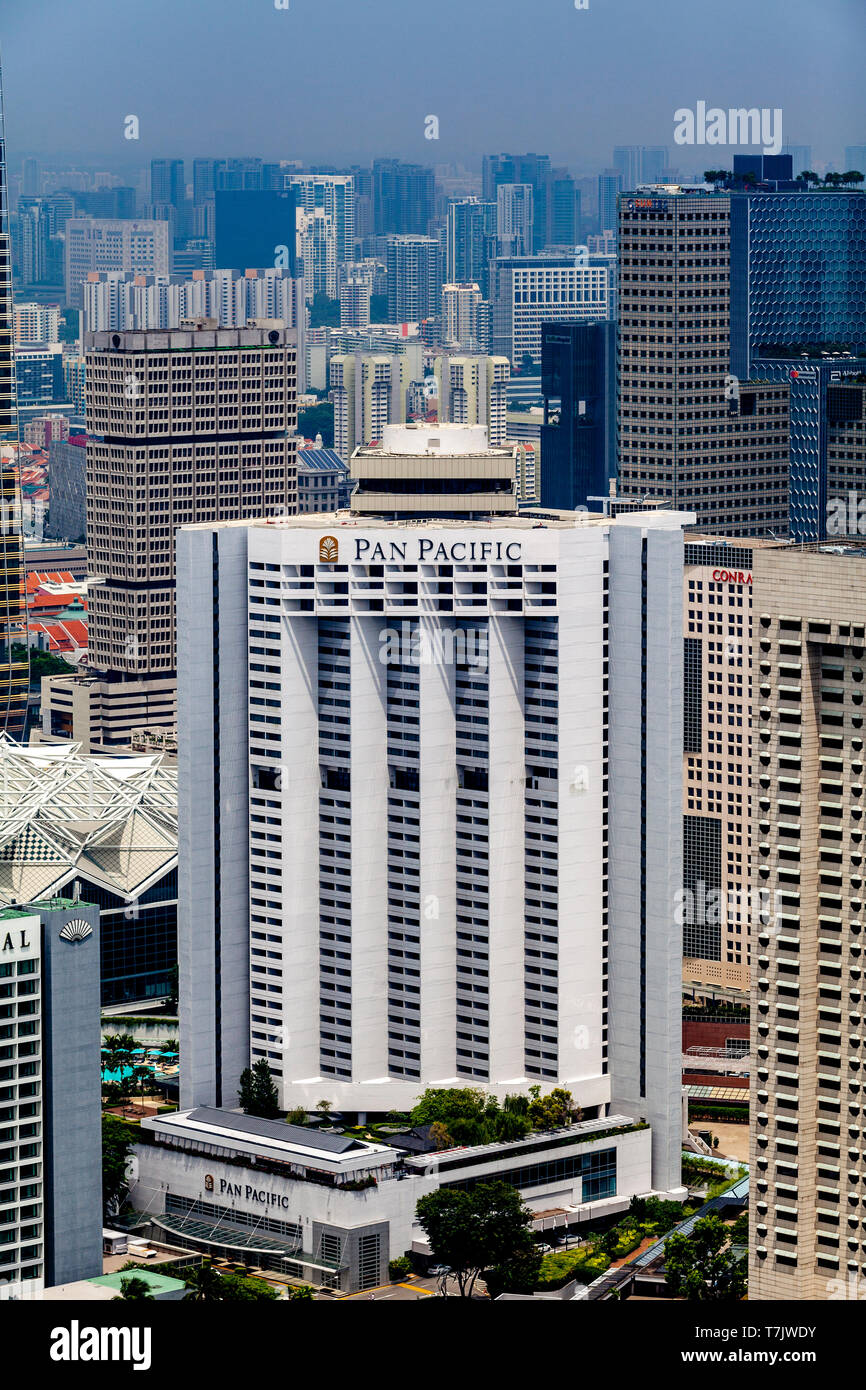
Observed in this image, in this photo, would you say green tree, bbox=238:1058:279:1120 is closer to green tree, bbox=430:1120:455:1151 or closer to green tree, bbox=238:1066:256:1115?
green tree, bbox=238:1066:256:1115

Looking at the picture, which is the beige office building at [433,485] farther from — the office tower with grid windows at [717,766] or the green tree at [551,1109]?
the office tower with grid windows at [717,766]

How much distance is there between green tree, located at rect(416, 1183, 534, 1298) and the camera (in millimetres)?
72375

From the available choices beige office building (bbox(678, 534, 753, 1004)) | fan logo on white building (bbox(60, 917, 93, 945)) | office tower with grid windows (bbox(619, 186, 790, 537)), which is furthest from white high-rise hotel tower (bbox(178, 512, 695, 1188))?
office tower with grid windows (bbox(619, 186, 790, 537))

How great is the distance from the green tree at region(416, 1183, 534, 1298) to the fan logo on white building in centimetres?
1223

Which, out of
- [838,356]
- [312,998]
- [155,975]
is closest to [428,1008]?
[312,998]

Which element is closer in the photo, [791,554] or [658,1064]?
[791,554]

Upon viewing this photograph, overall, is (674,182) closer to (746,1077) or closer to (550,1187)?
(746,1077)

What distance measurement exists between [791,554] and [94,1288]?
2745 cm

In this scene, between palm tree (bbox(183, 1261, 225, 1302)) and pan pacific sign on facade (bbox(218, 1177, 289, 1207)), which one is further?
pan pacific sign on facade (bbox(218, 1177, 289, 1207))

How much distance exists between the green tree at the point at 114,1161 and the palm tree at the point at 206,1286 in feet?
24.1

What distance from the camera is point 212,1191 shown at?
7781 centimetres

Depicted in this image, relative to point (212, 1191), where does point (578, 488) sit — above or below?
above

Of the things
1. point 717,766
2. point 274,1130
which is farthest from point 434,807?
point 717,766

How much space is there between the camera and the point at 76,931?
6862 centimetres
